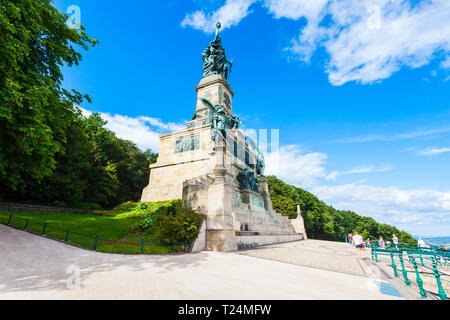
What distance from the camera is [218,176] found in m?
14.2

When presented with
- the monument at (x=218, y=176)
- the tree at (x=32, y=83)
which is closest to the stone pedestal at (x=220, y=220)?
the monument at (x=218, y=176)

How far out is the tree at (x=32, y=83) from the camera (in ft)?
26.9

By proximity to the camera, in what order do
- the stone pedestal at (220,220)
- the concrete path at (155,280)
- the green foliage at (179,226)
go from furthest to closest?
the stone pedestal at (220,220) < the green foliage at (179,226) < the concrete path at (155,280)

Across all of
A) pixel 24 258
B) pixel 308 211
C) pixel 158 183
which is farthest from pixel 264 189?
pixel 308 211

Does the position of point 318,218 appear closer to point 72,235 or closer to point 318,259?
point 318,259

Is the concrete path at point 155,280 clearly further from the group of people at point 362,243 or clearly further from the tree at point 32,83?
the group of people at point 362,243

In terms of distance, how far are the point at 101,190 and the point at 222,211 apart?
27.7 meters

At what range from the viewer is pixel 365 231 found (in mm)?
69312

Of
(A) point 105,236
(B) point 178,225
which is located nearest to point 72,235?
(A) point 105,236

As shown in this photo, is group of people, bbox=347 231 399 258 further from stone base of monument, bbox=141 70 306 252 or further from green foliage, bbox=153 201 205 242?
green foliage, bbox=153 201 205 242

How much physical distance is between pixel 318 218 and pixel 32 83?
195 ft

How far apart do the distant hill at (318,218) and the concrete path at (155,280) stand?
41.1 m

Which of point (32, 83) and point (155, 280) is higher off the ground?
point (32, 83)

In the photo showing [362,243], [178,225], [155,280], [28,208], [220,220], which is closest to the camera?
[155,280]
